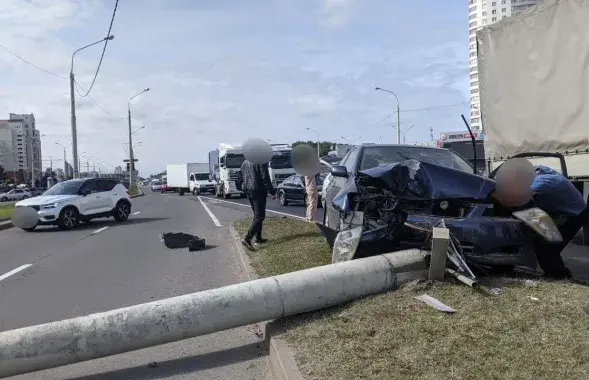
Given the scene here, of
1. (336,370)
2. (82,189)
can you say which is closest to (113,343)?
(336,370)

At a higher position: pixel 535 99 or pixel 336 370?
pixel 535 99

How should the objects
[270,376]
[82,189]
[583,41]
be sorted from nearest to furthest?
[270,376]
[583,41]
[82,189]

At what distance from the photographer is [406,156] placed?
821 cm

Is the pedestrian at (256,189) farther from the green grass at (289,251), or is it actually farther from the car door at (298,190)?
the car door at (298,190)

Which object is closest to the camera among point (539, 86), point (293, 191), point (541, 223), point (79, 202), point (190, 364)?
point (190, 364)

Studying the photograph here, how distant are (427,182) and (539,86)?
15.1 ft

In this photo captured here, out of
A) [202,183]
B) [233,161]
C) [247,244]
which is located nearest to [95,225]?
[247,244]

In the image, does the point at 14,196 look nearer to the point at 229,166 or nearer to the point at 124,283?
the point at 229,166

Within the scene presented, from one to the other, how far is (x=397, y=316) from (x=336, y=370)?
102cm

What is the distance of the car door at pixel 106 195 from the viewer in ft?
59.7

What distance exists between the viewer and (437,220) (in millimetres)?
5730

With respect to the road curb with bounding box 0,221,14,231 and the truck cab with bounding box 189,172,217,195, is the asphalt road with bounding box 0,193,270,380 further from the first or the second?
the truck cab with bounding box 189,172,217,195

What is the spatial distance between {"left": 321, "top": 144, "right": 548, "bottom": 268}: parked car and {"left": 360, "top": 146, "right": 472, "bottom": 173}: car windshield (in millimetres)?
1814

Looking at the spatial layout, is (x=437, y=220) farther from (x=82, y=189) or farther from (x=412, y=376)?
(x=82, y=189)
